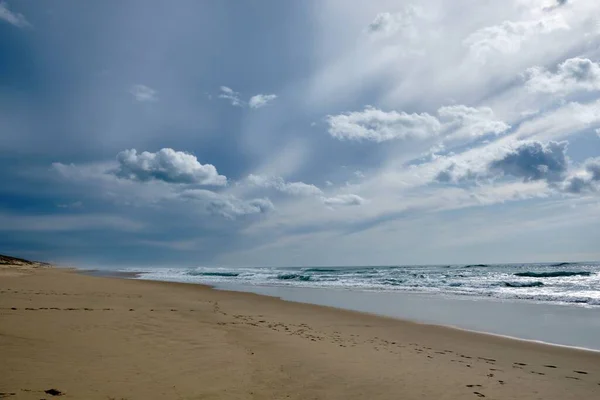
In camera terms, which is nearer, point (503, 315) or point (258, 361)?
point (258, 361)

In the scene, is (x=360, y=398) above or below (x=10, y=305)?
below

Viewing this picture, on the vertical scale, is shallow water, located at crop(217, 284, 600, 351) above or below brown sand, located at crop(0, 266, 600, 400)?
below

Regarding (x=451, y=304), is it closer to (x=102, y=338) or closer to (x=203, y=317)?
(x=203, y=317)

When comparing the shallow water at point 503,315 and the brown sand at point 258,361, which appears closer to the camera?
the brown sand at point 258,361

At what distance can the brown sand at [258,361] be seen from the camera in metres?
5.44

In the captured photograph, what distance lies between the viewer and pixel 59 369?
18.4 feet

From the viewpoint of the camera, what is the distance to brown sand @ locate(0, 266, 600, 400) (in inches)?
214

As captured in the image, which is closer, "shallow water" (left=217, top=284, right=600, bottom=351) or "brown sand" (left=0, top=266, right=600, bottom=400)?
"brown sand" (left=0, top=266, right=600, bottom=400)

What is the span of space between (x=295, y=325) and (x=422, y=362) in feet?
16.3

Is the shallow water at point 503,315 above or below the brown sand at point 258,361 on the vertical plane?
below

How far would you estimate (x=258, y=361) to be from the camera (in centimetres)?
717

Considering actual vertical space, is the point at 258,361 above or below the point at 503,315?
above

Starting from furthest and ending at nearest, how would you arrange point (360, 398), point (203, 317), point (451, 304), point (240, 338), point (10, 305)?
1. point (451, 304)
2. point (203, 317)
3. point (10, 305)
4. point (240, 338)
5. point (360, 398)

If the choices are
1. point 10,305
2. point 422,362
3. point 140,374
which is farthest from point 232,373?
point 10,305
